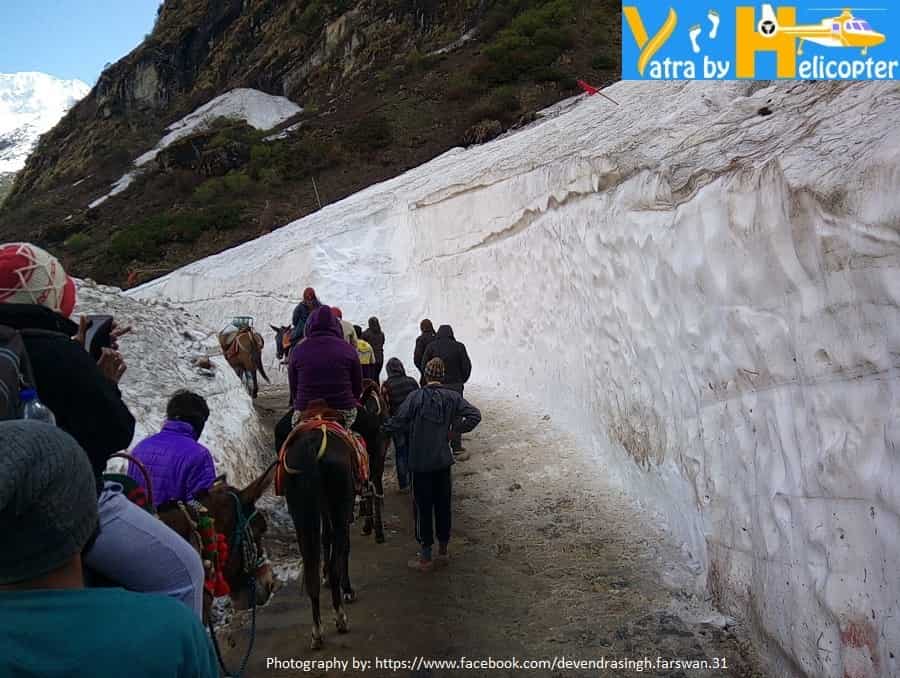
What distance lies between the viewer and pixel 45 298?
2.62m

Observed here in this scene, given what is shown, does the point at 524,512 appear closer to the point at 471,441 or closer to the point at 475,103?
the point at 471,441

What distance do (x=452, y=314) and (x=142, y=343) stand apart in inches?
341

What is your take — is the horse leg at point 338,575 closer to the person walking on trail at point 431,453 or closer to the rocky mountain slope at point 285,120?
the person walking on trail at point 431,453

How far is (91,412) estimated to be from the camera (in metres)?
2.44

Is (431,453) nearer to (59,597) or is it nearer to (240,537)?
(240,537)

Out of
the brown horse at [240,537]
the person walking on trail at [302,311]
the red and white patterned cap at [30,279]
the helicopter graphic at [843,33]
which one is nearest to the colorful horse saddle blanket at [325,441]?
the brown horse at [240,537]

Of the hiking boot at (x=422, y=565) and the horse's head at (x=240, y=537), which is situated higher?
the horse's head at (x=240, y=537)

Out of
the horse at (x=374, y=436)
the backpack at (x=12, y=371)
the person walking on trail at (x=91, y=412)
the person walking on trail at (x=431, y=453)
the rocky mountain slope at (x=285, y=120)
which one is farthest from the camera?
the rocky mountain slope at (x=285, y=120)

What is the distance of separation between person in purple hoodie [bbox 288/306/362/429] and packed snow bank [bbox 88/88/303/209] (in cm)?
4555

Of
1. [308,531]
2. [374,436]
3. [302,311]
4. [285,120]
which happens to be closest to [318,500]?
[308,531]

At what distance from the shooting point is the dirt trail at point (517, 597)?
14.7 feet

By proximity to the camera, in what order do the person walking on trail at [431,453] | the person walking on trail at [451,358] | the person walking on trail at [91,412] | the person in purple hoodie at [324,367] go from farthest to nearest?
the person walking on trail at [451,358], the person walking on trail at [431,453], the person in purple hoodie at [324,367], the person walking on trail at [91,412]

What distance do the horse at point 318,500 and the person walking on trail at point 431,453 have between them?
92 cm

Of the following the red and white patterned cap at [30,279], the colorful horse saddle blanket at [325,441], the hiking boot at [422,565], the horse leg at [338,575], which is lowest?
the hiking boot at [422,565]
